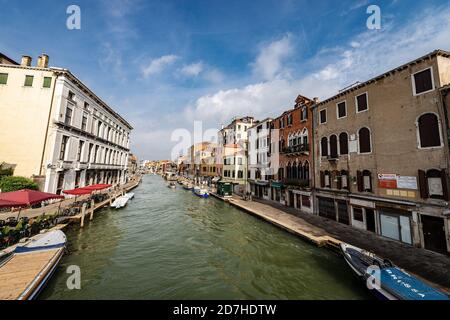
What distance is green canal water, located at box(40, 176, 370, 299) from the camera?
8570 millimetres

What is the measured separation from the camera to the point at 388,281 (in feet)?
25.1

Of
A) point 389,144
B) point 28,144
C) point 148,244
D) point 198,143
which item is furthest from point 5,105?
point 198,143

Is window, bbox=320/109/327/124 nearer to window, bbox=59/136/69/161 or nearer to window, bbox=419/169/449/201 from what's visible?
window, bbox=419/169/449/201

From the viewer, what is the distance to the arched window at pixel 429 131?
11469 mm

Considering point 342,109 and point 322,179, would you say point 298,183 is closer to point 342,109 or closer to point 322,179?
point 322,179

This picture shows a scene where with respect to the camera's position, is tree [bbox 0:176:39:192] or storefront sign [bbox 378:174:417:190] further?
tree [bbox 0:176:39:192]

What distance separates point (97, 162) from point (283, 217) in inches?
1273

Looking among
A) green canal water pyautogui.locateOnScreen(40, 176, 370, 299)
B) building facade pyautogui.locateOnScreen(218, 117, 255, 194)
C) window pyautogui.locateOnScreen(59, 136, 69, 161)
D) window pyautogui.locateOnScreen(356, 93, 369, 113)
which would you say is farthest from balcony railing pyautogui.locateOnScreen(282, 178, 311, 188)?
window pyautogui.locateOnScreen(59, 136, 69, 161)

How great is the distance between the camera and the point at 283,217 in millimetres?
19453

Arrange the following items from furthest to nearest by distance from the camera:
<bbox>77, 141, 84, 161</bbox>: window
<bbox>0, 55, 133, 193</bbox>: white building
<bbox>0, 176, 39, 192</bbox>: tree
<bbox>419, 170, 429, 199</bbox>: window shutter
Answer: <bbox>77, 141, 84, 161</bbox>: window
<bbox>0, 55, 133, 193</bbox>: white building
<bbox>0, 176, 39, 192</bbox>: tree
<bbox>419, 170, 429, 199</bbox>: window shutter

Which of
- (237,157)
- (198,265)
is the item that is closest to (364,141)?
(198,265)

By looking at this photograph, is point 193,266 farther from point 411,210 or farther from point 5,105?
point 5,105

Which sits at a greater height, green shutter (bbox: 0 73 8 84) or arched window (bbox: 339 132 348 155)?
green shutter (bbox: 0 73 8 84)

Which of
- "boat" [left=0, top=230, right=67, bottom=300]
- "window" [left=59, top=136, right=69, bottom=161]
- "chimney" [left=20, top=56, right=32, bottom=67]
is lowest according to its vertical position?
"boat" [left=0, top=230, right=67, bottom=300]
